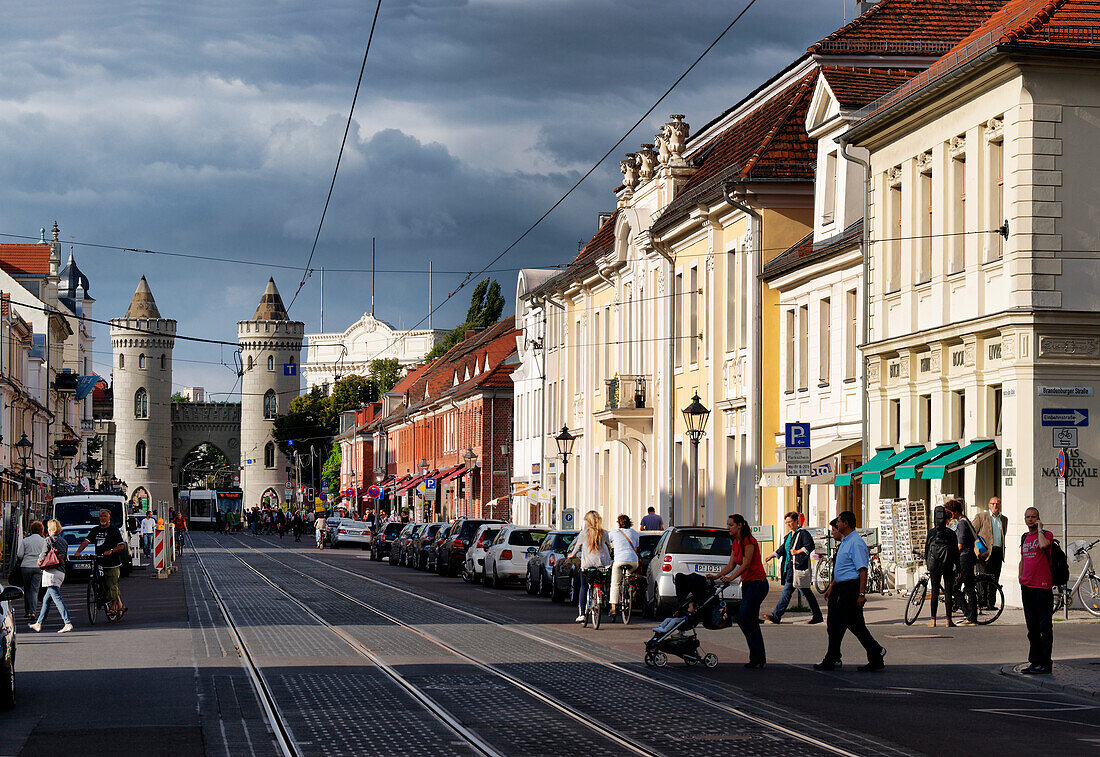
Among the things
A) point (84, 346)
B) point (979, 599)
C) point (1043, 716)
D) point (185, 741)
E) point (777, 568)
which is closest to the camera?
point (185, 741)

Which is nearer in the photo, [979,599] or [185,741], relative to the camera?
[185,741]

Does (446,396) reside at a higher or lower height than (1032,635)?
higher

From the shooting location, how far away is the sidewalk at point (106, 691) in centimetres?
1166

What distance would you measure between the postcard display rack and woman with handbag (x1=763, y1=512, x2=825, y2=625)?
3887mm

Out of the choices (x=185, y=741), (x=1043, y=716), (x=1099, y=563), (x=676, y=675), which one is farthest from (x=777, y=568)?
(x=185, y=741)

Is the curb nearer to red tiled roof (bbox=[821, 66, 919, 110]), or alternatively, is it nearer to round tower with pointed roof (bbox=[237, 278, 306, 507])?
red tiled roof (bbox=[821, 66, 919, 110])

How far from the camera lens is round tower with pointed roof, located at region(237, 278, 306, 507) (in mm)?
155125

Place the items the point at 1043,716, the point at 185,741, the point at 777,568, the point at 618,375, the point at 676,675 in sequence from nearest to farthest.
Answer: the point at 185,741 → the point at 1043,716 → the point at 676,675 → the point at 777,568 → the point at 618,375

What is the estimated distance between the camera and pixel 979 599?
24.4 metres

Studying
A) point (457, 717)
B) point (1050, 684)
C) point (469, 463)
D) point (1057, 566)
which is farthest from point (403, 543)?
point (457, 717)

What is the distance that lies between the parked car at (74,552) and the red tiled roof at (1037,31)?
72.9 ft

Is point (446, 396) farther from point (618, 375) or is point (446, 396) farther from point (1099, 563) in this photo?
point (1099, 563)

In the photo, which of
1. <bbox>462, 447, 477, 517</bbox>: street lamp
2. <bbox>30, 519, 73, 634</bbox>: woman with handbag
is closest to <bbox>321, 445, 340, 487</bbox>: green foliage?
<bbox>462, 447, 477, 517</bbox>: street lamp

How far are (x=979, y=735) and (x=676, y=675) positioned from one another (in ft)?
16.1
